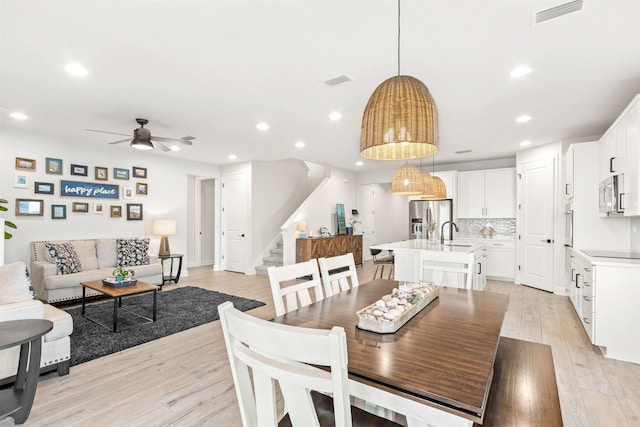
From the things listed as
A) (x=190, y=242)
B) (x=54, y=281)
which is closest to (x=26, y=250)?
(x=54, y=281)

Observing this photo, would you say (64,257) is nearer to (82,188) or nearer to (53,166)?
(82,188)

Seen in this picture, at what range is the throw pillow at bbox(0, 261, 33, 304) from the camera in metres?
2.38

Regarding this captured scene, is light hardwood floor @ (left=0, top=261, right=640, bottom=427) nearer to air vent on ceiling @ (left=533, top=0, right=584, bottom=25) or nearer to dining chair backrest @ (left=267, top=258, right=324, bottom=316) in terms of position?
dining chair backrest @ (left=267, top=258, right=324, bottom=316)

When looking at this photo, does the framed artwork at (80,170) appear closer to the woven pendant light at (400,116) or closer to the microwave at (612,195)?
the woven pendant light at (400,116)

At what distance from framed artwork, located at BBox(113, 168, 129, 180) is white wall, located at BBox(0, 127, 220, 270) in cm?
6

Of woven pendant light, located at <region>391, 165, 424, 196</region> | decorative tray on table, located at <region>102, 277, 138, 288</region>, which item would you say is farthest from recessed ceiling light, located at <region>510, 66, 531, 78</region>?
decorative tray on table, located at <region>102, 277, 138, 288</region>

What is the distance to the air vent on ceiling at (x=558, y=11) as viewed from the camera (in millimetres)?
1920

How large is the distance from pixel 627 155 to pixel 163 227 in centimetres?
680

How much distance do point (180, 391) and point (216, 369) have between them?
1.20ft

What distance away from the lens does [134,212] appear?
6078mm

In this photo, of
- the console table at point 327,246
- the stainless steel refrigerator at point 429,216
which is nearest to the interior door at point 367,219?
the console table at point 327,246

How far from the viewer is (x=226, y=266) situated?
765 centimetres

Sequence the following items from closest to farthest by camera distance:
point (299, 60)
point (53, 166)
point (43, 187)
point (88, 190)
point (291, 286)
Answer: point (291, 286), point (299, 60), point (43, 187), point (53, 166), point (88, 190)

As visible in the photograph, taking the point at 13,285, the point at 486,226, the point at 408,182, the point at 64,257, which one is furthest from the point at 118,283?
the point at 486,226
